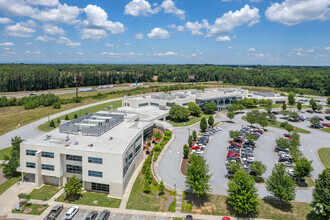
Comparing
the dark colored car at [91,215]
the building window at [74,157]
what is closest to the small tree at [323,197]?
the dark colored car at [91,215]

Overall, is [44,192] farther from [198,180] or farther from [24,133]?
[24,133]

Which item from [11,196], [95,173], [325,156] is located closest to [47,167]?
[11,196]

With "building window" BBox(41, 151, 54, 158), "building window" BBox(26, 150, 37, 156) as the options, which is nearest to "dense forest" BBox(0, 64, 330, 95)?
"building window" BBox(26, 150, 37, 156)

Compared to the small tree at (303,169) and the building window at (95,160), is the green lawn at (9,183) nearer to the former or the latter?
the building window at (95,160)

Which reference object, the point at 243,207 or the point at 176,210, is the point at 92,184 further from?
the point at 243,207

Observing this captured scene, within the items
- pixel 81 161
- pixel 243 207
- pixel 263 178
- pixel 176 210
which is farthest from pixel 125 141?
pixel 263 178

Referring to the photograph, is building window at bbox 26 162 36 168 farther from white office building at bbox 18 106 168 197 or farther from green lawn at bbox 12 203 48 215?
green lawn at bbox 12 203 48 215
